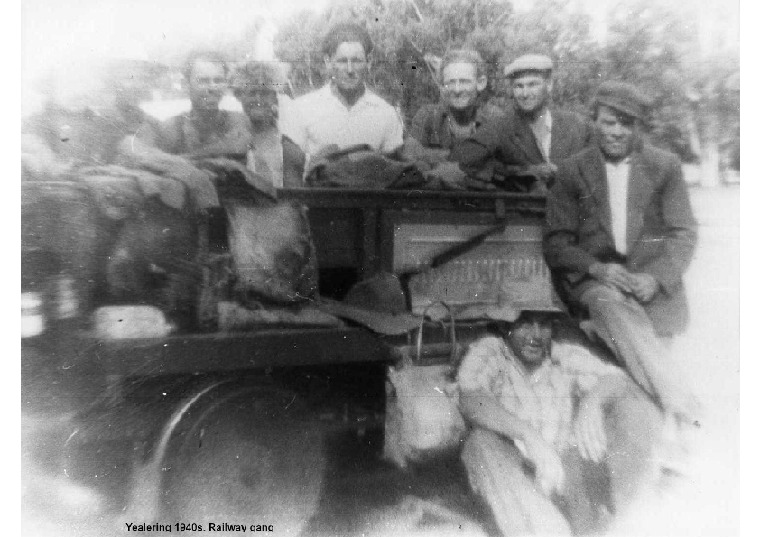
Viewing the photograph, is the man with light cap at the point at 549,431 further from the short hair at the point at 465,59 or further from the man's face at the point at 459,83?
the short hair at the point at 465,59

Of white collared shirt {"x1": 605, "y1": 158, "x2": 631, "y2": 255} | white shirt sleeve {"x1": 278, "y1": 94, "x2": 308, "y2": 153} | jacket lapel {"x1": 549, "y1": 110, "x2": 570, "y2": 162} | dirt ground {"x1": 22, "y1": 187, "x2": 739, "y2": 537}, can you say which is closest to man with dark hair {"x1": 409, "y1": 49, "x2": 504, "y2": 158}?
jacket lapel {"x1": 549, "y1": 110, "x2": 570, "y2": 162}

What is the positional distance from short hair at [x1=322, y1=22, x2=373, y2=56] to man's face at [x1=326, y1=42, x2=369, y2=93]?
0.02 meters

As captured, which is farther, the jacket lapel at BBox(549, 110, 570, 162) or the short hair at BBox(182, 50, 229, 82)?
the jacket lapel at BBox(549, 110, 570, 162)

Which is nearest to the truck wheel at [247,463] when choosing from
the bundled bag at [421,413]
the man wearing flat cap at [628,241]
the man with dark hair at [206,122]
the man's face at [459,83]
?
the bundled bag at [421,413]

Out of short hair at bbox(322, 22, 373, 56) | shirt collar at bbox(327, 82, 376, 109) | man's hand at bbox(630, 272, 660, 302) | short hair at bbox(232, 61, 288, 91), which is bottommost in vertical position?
man's hand at bbox(630, 272, 660, 302)

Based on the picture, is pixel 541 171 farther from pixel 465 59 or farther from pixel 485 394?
pixel 485 394

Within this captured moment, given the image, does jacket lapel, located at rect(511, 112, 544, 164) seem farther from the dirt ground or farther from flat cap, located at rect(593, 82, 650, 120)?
the dirt ground

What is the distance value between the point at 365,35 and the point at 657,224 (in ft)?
5.27

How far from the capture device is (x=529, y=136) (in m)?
3.31

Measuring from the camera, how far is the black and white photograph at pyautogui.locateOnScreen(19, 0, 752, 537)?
3.16 metres

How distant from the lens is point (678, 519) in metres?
3.47

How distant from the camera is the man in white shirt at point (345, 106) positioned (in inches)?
127

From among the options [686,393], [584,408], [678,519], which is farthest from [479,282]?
[678,519]
